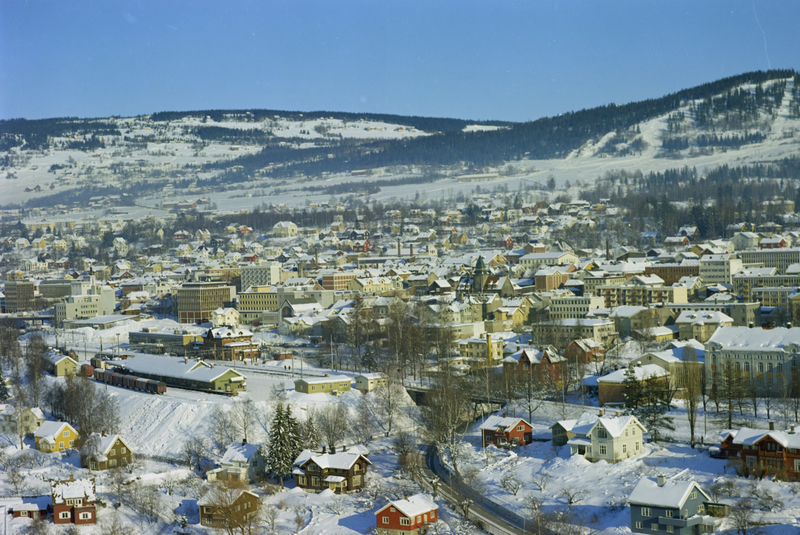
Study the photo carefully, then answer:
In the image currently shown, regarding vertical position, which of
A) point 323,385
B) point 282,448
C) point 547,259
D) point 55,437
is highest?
point 547,259

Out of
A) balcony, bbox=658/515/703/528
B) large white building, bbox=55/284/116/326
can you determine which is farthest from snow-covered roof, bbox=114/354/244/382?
large white building, bbox=55/284/116/326

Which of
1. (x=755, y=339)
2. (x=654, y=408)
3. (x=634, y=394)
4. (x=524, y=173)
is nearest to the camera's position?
(x=654, y=408)

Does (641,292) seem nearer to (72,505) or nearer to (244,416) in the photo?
(244,416)

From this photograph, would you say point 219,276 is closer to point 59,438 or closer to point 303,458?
point 59,438

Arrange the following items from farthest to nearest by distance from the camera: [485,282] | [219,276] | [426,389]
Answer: [219,276]
[485,282]
[426,389]

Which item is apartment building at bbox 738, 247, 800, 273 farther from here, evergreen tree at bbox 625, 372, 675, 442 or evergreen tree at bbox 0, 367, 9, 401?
evergreen tree at bbox 0, 367, 9, 401

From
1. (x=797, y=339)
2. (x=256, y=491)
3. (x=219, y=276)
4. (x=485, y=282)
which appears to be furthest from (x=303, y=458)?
(x=219, y=276)

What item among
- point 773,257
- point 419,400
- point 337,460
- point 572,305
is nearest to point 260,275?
point 572,305
